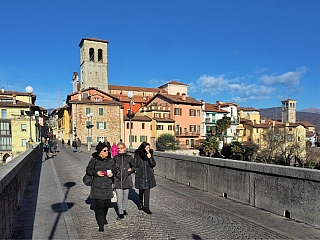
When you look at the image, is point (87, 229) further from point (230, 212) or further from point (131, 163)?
point (230, 212)

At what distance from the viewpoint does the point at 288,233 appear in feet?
17.0

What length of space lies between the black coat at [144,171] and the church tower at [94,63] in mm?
68429

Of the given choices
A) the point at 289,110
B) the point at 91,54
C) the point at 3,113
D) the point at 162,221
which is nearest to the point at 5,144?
the point at 3,113

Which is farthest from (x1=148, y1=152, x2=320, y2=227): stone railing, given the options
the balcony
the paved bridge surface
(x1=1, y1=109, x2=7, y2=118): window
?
(x1=1, y1=109, x2=7, y2=118): window

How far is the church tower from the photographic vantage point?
7188 centimetres

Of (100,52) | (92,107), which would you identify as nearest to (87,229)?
(92,107)

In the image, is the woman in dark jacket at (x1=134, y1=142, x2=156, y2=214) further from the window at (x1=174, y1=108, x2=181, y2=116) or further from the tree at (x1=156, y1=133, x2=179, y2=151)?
the window at (x1=174, y1=108, x2=181, y2=116)

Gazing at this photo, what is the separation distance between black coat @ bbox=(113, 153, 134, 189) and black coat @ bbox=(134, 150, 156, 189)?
0.37m

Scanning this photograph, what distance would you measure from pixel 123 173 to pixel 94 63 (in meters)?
70.1

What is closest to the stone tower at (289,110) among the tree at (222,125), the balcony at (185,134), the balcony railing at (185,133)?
the tree at (222,125)

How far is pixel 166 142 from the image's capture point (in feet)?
190

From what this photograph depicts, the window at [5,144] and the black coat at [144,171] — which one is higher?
the black coat at [144,171]

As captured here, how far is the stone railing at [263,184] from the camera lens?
5.54 m

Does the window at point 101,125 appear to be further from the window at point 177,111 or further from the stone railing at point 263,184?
the stone railing at point 263,184
